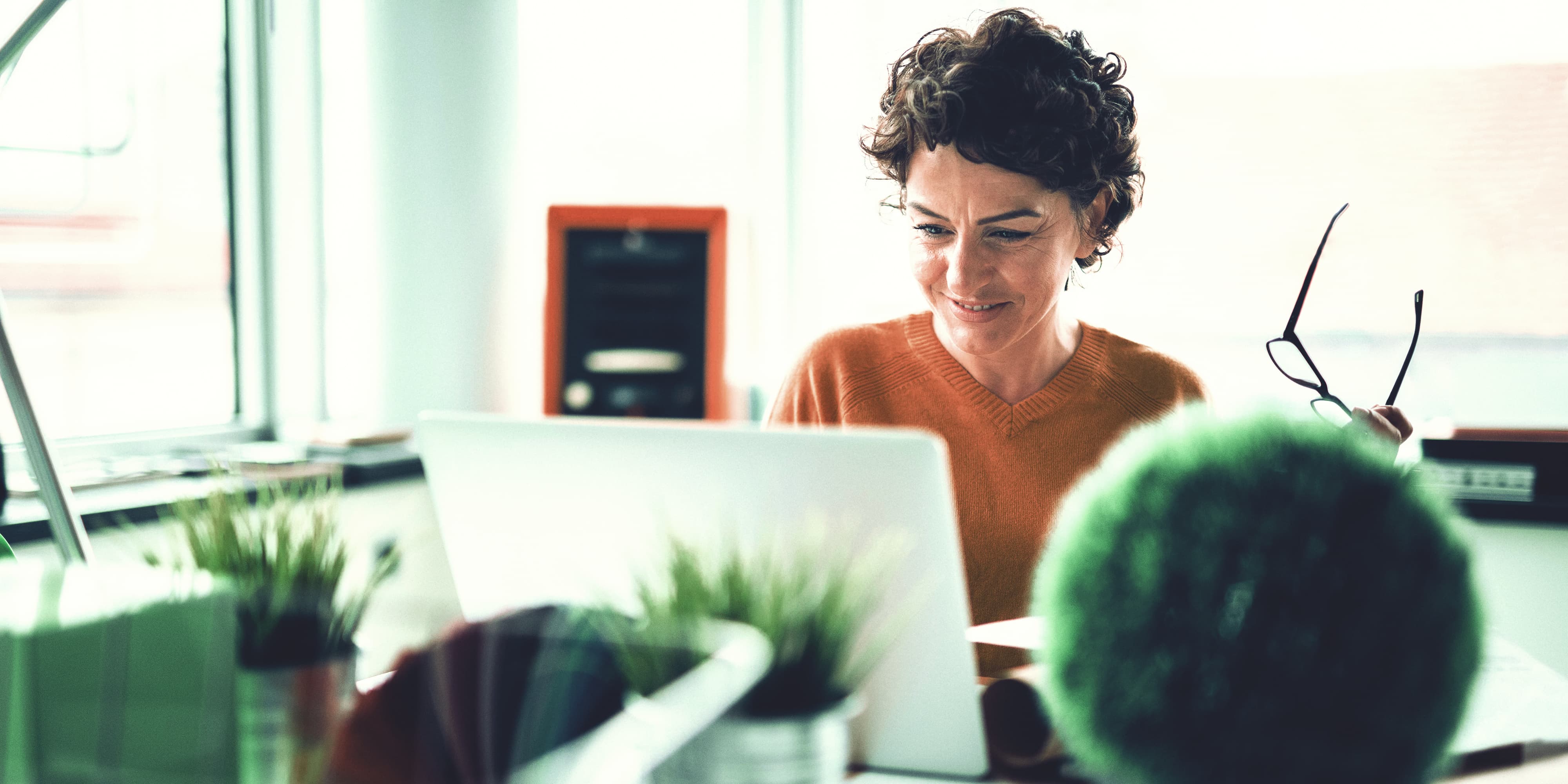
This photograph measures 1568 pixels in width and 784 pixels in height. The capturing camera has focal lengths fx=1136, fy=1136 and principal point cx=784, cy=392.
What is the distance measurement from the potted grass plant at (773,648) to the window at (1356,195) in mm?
→ 2180

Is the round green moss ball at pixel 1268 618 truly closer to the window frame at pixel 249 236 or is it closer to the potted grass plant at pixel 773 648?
the potted grass plant at pixel 773 648

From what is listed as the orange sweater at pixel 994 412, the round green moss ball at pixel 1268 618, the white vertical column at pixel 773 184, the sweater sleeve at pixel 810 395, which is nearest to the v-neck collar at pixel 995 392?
the orange sweater at pixel 994 412

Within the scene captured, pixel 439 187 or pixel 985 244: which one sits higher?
pixel 439 187

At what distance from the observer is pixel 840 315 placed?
321cm

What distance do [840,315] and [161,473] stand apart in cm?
177

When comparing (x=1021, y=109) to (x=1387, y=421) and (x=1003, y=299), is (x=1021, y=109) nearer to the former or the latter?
(x=1003, y=299)

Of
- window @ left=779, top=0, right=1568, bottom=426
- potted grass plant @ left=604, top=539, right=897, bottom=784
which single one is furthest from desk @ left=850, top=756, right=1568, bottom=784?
window @ left=779, top=0, right=1568, bottom=426

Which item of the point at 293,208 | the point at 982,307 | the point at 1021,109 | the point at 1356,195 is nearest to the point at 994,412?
the point at 982,307

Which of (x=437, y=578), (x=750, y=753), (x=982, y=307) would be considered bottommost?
(x=437, y=578)

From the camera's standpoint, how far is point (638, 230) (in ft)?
8.73

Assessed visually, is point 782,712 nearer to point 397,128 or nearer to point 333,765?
point 333,765

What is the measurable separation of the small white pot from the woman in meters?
0.93

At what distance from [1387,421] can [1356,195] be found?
177 centimetres

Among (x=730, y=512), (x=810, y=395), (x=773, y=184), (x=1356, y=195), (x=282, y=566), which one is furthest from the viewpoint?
(x=773, y=184)
